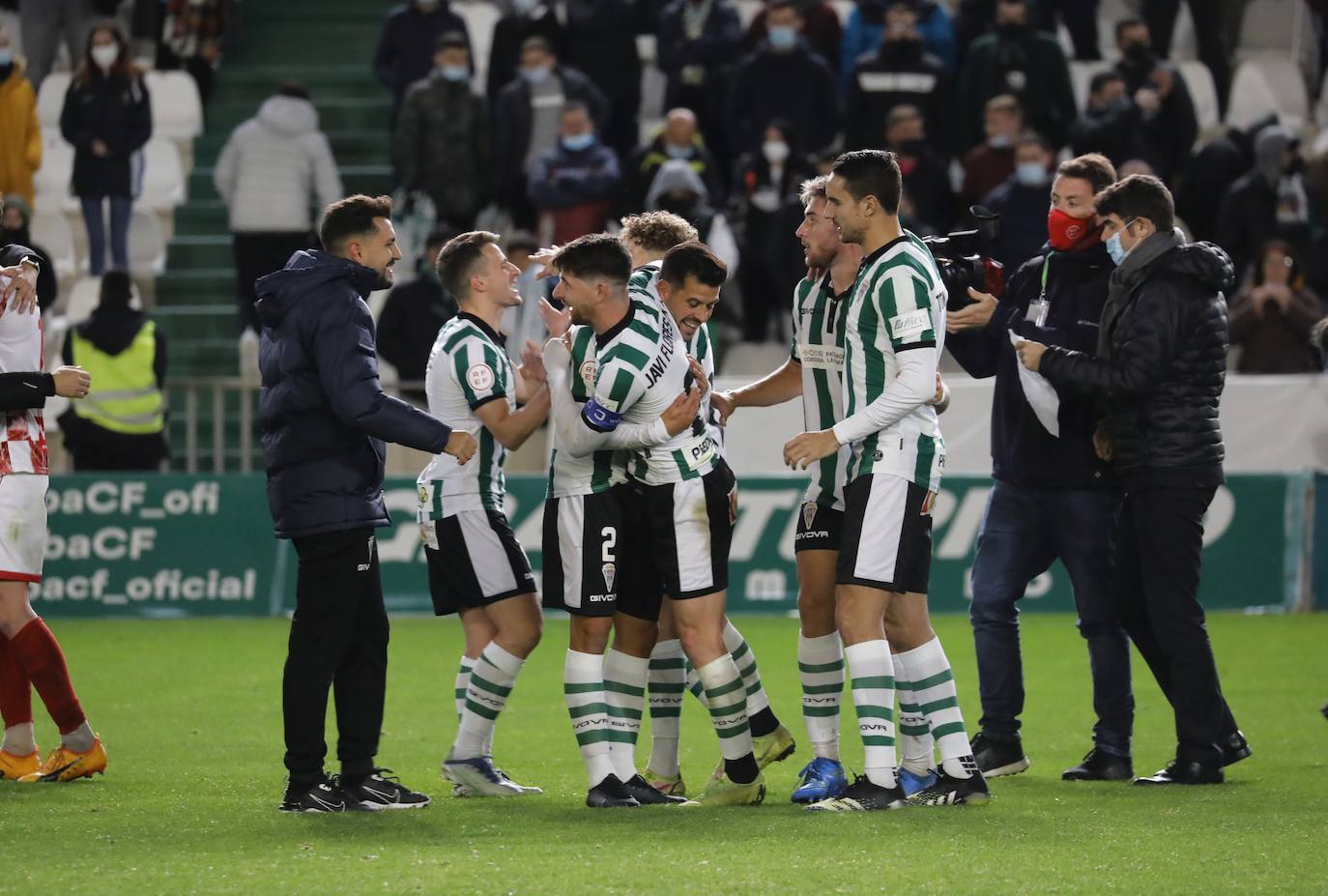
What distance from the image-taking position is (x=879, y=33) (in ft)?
62.5

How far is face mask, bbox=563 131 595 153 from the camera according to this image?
17.4 m

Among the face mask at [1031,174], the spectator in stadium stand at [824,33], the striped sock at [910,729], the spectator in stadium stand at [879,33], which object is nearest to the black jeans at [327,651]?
the striped sock at [910,729]

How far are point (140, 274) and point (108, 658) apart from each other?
8.30 m

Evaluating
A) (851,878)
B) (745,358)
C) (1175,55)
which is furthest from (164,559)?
(1175,55)

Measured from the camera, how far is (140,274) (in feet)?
66.9

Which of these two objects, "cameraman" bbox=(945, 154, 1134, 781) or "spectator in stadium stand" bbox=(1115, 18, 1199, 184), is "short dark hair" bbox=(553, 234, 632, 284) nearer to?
"cameraman" bbox=(945, 154, 1134, 781)

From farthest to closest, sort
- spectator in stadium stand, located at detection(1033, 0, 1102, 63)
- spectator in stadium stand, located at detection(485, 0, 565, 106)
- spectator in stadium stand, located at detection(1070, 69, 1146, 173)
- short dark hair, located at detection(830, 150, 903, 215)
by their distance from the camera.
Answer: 1. spectator in stadium stand, located at detection(1033, 0, 1102, 63)
2. spectator in stadium stand, located at detection(485, 0, 565, 106)
3. spectator in stadium stand, located at detection(1070, 69, 1146, 173)
4. short dark hair, located at detection(830, 150, 903, 215)

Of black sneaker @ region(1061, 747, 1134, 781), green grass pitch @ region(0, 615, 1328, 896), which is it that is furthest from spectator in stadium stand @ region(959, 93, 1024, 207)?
black sneaker @ region(1061, 747, 1134, 781)

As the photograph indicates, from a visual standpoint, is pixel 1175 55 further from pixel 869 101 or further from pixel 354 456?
pixel 354 456

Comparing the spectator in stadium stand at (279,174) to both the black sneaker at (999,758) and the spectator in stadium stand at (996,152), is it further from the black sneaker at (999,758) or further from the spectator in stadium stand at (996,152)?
the black sneaker at (999,758)

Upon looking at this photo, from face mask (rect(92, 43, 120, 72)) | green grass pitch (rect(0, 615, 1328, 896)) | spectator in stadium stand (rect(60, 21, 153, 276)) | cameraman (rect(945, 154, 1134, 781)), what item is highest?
face mask (rect(92, 43, 120, 72))

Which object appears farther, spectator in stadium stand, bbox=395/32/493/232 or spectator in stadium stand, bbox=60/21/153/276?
spectator in stadium stand, bbox=60/21/153/276

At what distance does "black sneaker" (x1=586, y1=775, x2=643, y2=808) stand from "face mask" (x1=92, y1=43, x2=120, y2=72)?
1252 cm

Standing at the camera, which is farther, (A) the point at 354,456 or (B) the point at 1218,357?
(B) the point at 1218,357
